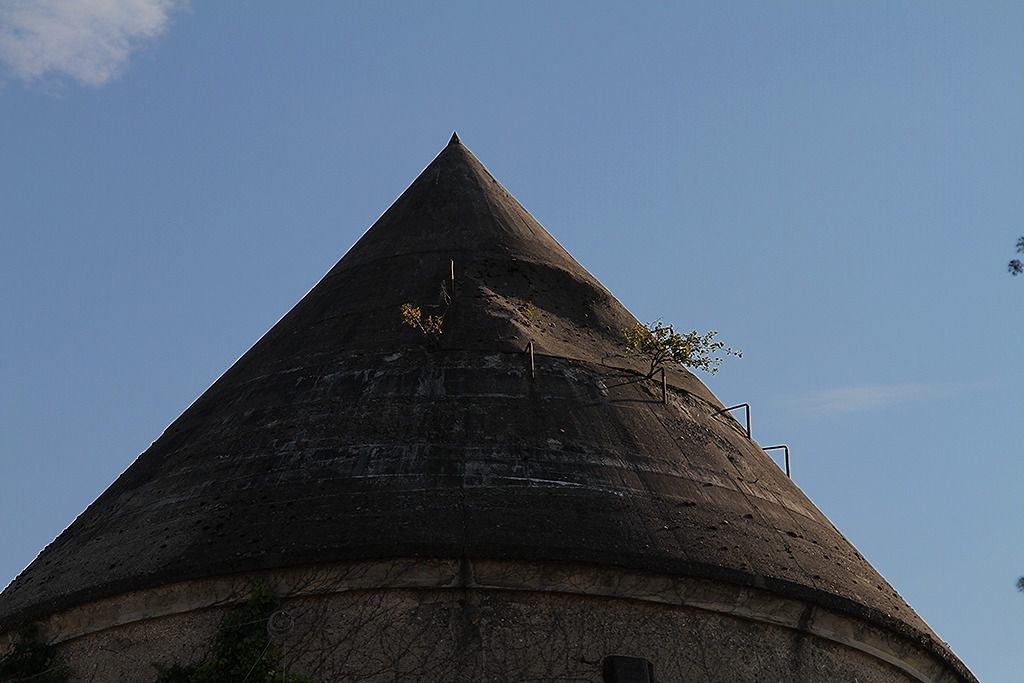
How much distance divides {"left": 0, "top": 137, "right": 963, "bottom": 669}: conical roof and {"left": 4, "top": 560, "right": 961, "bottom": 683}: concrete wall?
0.49 ft

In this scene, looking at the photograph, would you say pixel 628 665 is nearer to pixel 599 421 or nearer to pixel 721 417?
pixel 599 421

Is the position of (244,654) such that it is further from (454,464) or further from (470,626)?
(454,464)

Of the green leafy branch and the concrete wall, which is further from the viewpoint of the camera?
the concrete wall

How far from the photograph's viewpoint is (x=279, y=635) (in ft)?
37.4

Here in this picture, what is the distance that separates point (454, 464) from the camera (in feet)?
41.5

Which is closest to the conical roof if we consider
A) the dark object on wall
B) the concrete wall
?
the concrete wall

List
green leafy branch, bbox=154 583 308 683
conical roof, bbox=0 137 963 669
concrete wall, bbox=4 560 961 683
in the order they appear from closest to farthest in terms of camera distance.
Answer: green leafy branch, bbox=154 583 308 683
concrete wall, bbox=4 560 961 683
conical roof, bbox=0 137 963 669

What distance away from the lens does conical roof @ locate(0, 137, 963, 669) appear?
472 inches

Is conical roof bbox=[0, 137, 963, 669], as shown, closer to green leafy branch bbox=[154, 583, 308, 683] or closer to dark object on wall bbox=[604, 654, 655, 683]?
green leafy branch bbox=[154, 583, 308, 683]

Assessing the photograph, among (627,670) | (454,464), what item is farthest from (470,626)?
(454,464)

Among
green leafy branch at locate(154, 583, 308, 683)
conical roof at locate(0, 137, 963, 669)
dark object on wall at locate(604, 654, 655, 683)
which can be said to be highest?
conical roof at locate(0, 137, 963, 669)

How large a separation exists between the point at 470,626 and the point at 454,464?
1616mm

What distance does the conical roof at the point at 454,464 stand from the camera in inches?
472

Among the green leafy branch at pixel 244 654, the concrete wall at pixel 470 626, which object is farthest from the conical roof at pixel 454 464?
the green leafy branch at pixel 244 654
